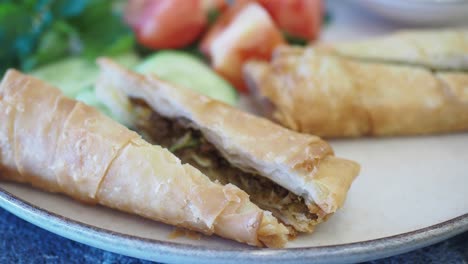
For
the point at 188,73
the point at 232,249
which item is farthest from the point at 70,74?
the point at 232,249

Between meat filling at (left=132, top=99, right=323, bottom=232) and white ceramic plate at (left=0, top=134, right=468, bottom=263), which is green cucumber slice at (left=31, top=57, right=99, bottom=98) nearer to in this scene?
meat filling at (left=132, top=99, right=323, bottom=232)

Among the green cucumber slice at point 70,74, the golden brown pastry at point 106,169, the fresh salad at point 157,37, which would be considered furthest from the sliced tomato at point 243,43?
the golden brown pastry at point 106,169

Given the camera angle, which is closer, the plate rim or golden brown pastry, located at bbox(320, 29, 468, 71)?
the plate rim

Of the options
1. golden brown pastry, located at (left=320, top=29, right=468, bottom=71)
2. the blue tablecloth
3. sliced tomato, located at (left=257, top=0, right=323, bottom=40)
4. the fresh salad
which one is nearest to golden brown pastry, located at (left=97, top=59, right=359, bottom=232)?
the blue tablecloth

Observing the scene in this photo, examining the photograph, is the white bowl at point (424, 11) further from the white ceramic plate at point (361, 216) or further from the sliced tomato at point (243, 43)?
the white ceramic plate at point (361, 216)

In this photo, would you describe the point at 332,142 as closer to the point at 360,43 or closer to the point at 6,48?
the point at 360,43

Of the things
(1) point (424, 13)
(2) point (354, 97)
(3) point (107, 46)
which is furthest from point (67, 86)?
(1) point (424, 13)

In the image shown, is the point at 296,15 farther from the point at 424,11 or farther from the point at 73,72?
the point at 73,72
